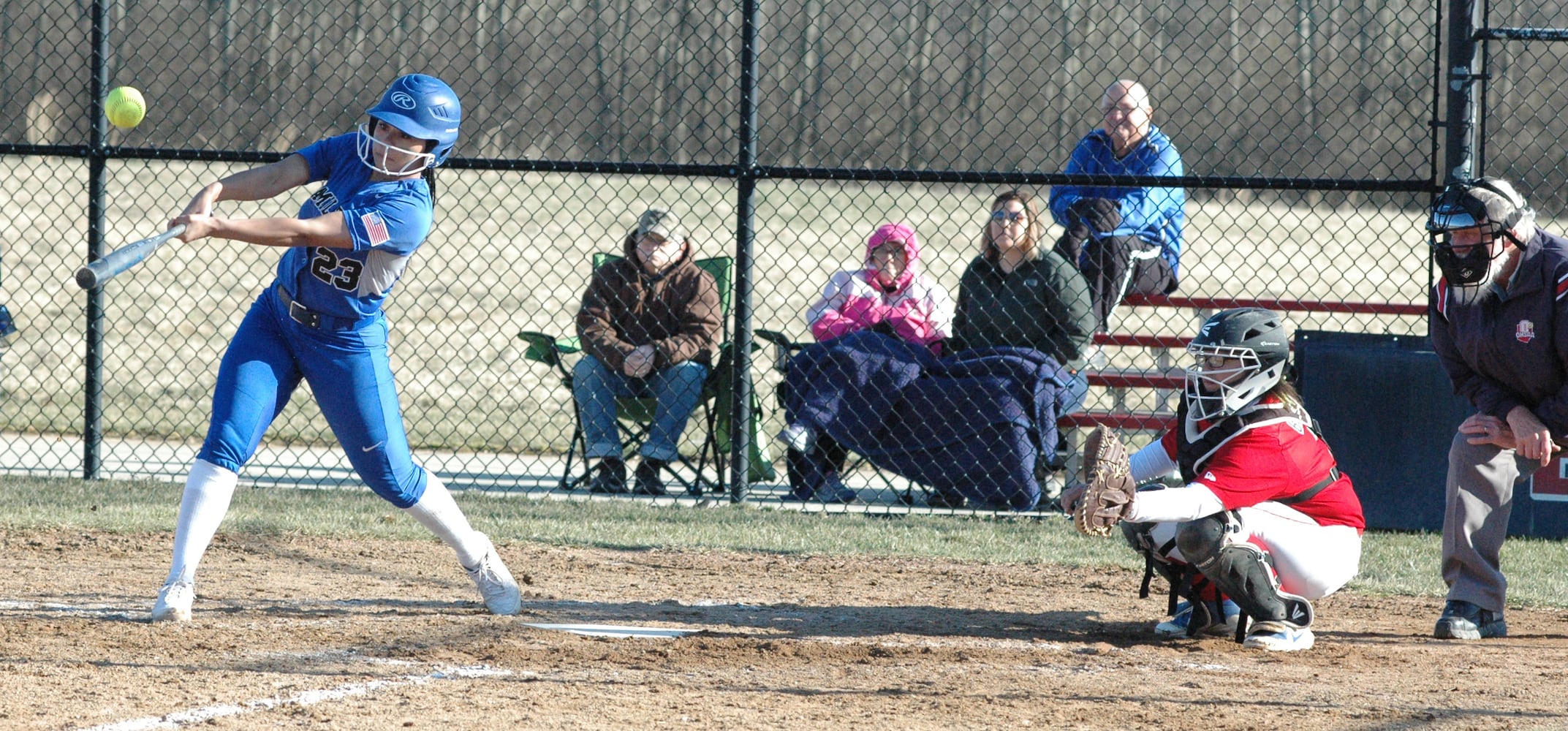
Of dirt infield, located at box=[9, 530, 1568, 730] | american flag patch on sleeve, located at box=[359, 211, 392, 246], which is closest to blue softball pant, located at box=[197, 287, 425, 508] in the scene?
american flag patch on sleeve, located at box=[359, 211, 392, 246]

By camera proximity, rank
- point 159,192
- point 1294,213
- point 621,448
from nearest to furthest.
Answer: point 621,448, point 159,192, point 1294,213

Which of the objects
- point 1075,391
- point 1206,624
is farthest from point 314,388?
point 1075,391

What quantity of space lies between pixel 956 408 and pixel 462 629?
315 cm

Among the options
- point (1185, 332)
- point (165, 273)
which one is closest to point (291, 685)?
point (1185, 332)

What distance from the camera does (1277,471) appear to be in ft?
13.7

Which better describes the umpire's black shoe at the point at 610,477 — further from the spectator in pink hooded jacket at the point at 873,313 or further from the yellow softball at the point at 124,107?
the yellow softball at the point at 124,107

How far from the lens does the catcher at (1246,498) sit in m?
4.11

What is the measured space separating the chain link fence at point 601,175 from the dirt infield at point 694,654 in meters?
2.11

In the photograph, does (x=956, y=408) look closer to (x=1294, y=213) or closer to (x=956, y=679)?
(x=956, y=679)

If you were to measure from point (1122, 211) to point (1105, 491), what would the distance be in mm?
3860

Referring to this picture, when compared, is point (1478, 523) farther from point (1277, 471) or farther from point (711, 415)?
point (711, 415)

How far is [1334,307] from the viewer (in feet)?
27.0

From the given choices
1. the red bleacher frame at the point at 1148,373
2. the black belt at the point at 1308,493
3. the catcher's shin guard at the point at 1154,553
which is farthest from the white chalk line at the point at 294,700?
the red bleacher frame at the point at 1148,373

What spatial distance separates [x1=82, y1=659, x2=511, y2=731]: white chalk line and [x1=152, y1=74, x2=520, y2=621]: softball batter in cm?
74
